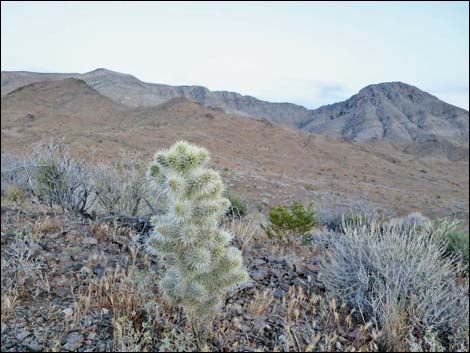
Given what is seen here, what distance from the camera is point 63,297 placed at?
11.4ft

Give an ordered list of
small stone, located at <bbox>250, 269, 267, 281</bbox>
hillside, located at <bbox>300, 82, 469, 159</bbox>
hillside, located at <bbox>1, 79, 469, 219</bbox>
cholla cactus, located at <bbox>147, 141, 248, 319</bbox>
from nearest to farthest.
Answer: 1. cholla cactus, located at <bbox>147, 141, 248, 319</bbox>
2. small stone, located at <bbox>250, 269, 267, 281</bbox>
3. hillside, located at <bbox>1, 79, 469, 219</bbox>
4. hillside, located at <bbox>300, 82, 469, 159</bbox>

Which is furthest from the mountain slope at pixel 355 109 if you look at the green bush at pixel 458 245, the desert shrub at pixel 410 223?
the green bush at pixel 458 245

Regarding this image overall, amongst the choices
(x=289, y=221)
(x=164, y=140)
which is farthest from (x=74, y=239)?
(x=164, y=140)

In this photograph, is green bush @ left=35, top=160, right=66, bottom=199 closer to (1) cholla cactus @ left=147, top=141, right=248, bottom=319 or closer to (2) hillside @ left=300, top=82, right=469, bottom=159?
(1) cholla cactus @ left=147, top=141, right=248, bottom=319

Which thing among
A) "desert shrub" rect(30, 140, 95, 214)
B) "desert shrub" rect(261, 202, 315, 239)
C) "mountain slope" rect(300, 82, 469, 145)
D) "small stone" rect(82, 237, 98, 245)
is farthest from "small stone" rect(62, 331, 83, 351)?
"mountain slope" rect(300, 82, 469, 145)

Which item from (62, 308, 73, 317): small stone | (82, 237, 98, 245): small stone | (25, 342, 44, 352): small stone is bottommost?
(25, 342, 44, 352): small stone

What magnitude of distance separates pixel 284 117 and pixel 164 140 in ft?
257

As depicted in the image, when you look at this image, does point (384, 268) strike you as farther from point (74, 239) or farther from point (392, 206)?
point (392, 206)

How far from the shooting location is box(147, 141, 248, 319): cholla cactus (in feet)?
9.37

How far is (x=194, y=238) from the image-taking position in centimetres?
282

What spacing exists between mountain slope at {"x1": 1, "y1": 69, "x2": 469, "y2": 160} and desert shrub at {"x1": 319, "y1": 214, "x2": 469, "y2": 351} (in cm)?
6451

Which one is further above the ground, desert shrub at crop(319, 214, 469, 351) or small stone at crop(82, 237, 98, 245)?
desert shrub at crop(319, 214, 469, 351)

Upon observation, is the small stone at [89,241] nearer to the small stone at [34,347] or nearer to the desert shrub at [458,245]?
the small stone at [34,347]

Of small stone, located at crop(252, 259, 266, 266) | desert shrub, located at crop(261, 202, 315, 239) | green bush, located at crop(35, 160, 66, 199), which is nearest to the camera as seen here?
small stone, located at crop(252, 259, 266, 266)
